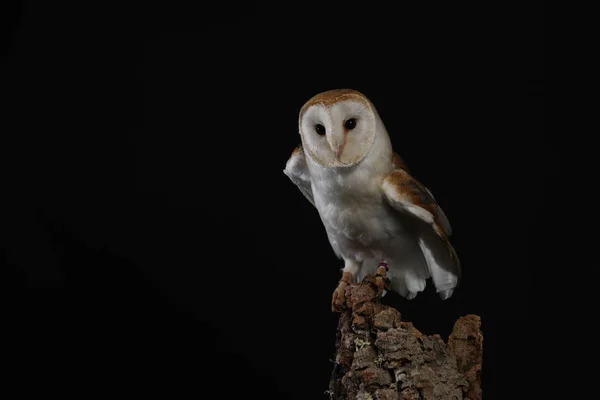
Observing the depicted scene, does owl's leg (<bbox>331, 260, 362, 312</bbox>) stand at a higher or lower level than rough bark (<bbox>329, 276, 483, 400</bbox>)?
higher

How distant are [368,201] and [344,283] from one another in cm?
24

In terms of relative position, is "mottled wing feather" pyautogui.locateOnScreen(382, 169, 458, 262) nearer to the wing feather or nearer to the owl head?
the wing feather

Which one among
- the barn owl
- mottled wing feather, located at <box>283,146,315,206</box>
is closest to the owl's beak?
the barn owl

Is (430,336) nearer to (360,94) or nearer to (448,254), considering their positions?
(448,254)

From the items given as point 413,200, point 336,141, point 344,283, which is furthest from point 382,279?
point 336,141

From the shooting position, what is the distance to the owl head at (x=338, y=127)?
6.90 ft

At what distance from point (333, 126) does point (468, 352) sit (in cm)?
65

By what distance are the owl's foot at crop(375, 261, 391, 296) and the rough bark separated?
3 cm

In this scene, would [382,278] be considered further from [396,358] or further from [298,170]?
[298,170]

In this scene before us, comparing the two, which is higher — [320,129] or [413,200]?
[320,129]

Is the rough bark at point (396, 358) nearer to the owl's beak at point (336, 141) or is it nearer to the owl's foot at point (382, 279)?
the owl's foot at point (382, 279)

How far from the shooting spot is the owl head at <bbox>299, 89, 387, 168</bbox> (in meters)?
2.10

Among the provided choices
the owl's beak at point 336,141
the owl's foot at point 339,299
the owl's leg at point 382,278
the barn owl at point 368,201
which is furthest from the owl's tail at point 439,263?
the owl's beak at point 336,141

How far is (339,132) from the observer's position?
6.92 ft
